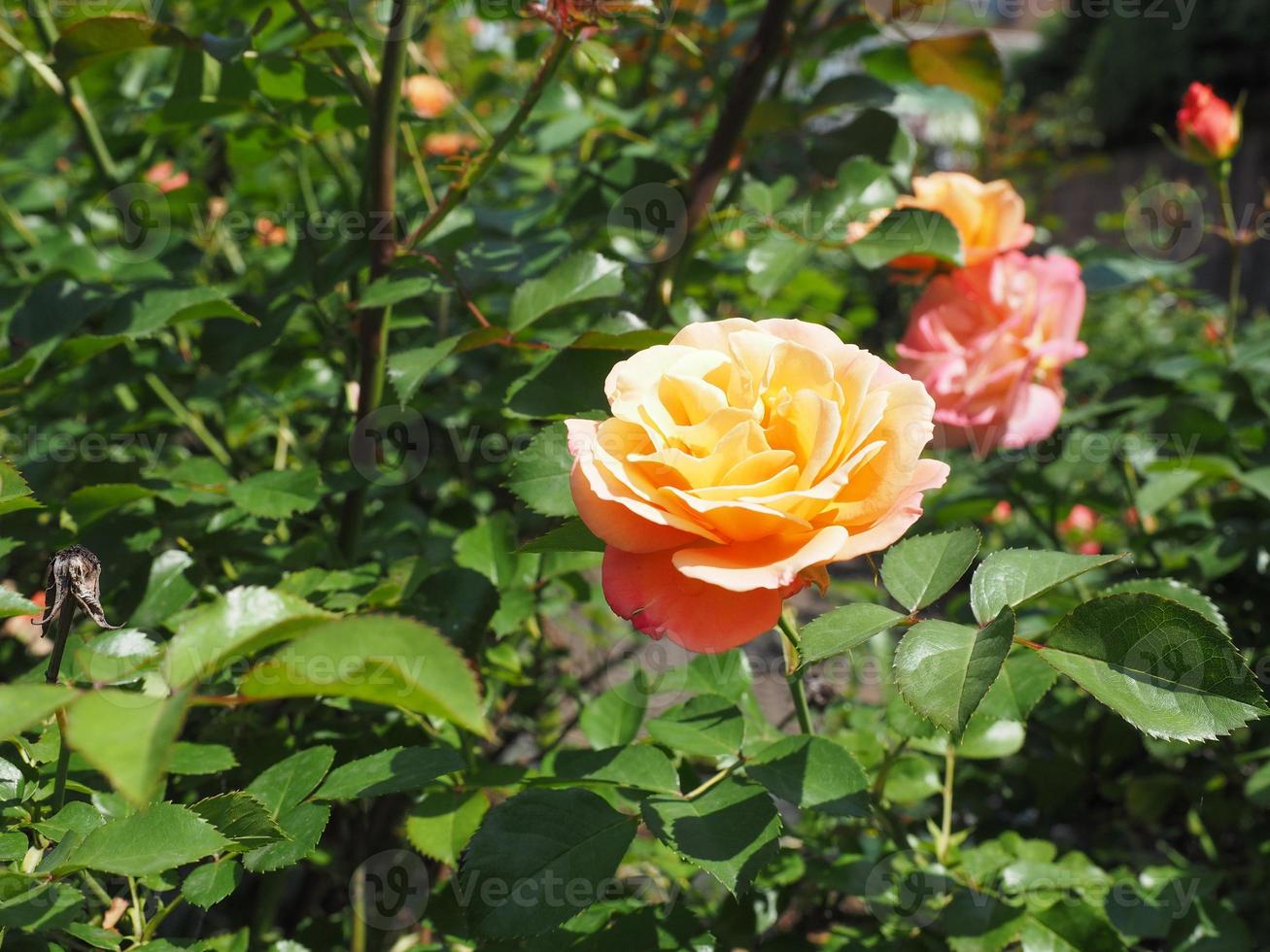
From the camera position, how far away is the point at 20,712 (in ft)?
1.22

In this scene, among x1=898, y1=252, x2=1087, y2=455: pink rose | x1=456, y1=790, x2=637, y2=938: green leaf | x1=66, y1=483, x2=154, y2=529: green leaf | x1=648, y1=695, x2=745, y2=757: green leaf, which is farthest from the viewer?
x1=898, y1=252, x2=1087, y2=455: pink rose

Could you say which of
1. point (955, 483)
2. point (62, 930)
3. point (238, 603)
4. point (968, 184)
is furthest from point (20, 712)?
point (955, 483)

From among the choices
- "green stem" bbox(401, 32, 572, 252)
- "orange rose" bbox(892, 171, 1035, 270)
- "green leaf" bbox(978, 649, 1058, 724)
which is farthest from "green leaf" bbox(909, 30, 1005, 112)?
"green leaf" bbox(978, 649, 1058, 724)

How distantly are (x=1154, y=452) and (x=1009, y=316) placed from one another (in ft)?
1.51

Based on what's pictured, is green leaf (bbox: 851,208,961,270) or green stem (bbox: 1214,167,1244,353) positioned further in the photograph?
green stem (bbox: 1214,167,1244,353)

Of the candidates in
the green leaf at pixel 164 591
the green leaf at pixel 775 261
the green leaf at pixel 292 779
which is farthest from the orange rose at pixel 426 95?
the green leaf at pixel 292 779

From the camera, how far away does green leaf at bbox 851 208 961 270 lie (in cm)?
89

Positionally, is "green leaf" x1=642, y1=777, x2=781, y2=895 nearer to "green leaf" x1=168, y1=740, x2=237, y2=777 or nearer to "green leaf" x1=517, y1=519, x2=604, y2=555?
"green leaf" x1=517, y1=519, x2=604, y2=555

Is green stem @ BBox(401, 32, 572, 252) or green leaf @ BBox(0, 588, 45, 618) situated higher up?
green stem @ BBox(401, 32, 572, 252)

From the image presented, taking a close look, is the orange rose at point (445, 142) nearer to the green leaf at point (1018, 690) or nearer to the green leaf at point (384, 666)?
the green leaf at point (1018, 690)

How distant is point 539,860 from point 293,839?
0.15m

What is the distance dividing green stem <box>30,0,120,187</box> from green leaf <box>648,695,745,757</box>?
875 millimetres

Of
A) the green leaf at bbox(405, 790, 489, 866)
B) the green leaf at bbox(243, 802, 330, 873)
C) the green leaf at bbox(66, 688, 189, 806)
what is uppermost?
the green leaf at bbox(66, 688, 189, 806)

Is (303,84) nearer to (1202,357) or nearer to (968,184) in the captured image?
(968,184)
